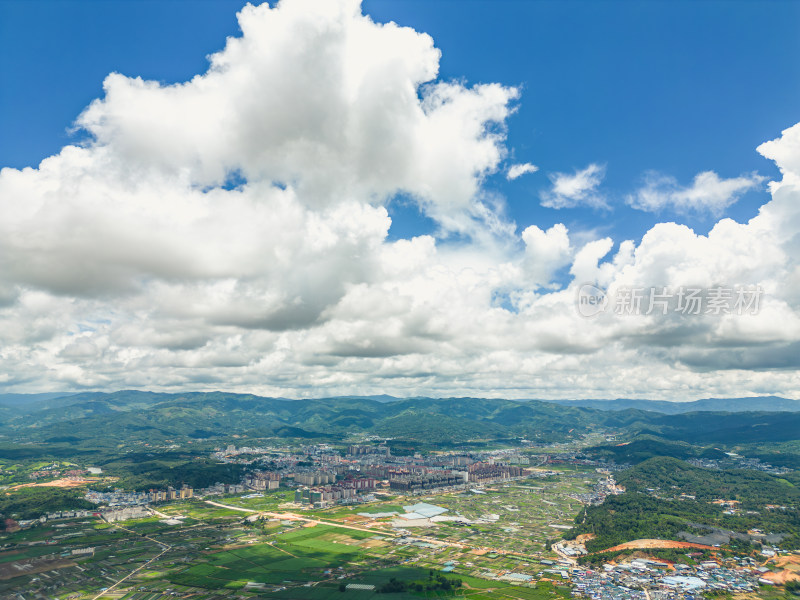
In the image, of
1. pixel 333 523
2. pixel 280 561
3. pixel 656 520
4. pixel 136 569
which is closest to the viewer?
pixel 136 569

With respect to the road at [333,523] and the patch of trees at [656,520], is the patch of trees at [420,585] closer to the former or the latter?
the road at [333,523]

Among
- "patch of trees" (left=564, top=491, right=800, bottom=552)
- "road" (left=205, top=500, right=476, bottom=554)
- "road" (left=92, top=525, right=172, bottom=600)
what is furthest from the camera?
"road" (left=205, top=500, right=476, bottom=554)

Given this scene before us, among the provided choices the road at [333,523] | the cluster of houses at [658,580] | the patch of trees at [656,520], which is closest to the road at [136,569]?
the road at [333,523]

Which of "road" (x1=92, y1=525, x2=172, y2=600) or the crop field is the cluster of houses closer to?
the crop field

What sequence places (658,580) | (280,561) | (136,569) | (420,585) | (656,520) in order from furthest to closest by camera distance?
(656,520), (280,561), (136,569), (658,580), (420,585)

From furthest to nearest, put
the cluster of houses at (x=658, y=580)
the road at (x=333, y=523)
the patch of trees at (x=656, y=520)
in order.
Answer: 1. the road at (x=333, y=523)
2. the patch of trees at (x=656, y=520)
3. the cluster of houses at (x=658, y=580)

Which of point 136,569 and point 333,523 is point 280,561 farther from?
point 333,523

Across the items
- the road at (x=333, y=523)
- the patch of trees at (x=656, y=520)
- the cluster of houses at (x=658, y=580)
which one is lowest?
the road at (x=333, y=523)

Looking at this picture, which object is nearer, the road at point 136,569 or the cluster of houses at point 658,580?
the cluster of houses at point 658,580

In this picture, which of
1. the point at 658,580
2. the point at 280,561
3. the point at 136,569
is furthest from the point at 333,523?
the point at 658,580

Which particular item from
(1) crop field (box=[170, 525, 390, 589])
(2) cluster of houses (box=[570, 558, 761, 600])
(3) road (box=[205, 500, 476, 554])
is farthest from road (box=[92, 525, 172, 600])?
(2) cluster of houses (box=[570, 558, 761, 600])

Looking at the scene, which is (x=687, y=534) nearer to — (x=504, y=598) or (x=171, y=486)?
(x=504, y=598)
